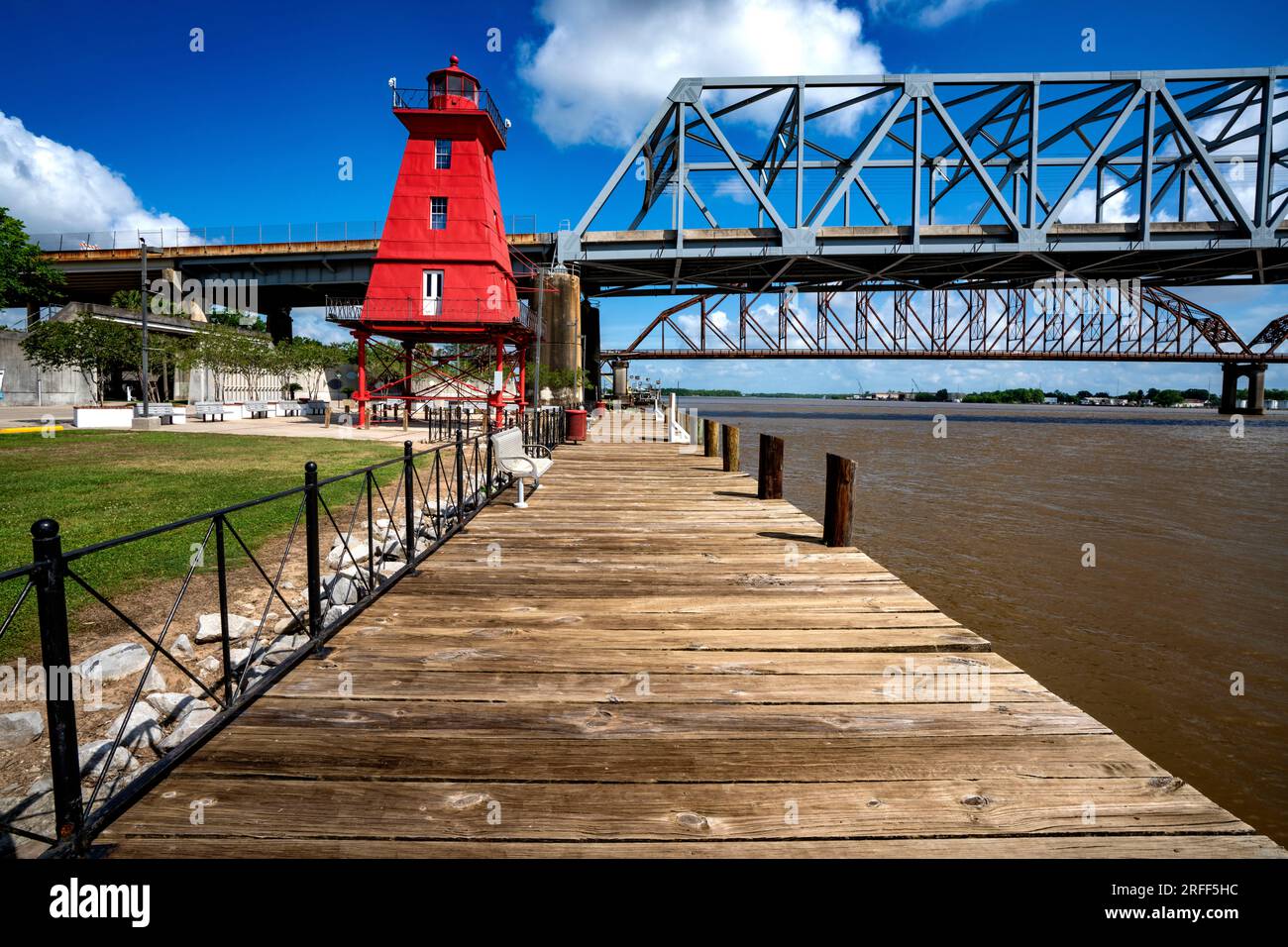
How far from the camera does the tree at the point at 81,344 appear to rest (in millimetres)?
36812

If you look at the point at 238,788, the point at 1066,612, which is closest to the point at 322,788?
the point at 238,788

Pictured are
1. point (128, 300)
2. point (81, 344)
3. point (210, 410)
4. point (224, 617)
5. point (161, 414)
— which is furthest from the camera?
point (128, 300)

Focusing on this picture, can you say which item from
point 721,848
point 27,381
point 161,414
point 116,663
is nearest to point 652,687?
point 721,848

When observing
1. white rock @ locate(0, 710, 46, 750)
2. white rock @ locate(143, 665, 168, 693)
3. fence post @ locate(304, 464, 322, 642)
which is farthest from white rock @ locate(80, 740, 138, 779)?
fence post @ locate(304, 464, 322, 642)

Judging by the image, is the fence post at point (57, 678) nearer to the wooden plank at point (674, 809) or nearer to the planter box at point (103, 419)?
the wooden plank at point (674, 809)

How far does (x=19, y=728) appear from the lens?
172 inches

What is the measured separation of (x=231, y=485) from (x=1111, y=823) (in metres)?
13.5

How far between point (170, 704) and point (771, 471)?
8.76 metres

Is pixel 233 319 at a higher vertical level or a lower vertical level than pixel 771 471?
higher

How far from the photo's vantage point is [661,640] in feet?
15.9

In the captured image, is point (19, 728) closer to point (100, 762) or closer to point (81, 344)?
A: point (100, 762)

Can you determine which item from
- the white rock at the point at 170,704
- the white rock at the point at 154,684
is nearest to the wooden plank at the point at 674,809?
the white rock at the point at 170,704

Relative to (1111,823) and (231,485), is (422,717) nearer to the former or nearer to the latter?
(1111,823)

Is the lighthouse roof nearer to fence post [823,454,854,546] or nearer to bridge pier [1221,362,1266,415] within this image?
fence post [823,454,854,546]
